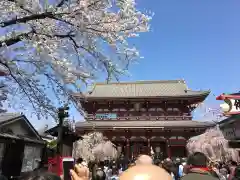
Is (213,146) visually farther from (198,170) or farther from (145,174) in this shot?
(145,174)

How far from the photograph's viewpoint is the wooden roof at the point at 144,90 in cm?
2847

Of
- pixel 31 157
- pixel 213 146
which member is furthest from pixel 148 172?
pixel 213 146

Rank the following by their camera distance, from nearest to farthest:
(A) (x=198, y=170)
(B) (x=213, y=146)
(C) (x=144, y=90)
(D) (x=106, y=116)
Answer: (A) (x=198, y=170), (B) (x=213, y=146), (D) (x=106, y=116), (C) (x=144, y=90)

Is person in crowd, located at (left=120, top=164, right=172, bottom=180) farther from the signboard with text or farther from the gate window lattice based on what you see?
the signboard with text

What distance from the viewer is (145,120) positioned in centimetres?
2773

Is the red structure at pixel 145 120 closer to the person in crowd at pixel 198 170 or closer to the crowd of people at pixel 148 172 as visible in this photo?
the crowd of people at pixel 148 172

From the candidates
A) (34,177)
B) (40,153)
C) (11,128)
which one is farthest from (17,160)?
(34,177)

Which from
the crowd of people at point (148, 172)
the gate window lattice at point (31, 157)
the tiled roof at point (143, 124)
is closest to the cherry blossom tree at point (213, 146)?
the tiled roof at point (143, 124)

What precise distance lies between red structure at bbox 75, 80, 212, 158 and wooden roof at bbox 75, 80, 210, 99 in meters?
0.11

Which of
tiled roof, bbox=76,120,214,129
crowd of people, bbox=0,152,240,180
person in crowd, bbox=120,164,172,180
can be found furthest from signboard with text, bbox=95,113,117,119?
person in crowd, bbox=120,164,172,180

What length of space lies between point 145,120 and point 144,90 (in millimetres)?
4718

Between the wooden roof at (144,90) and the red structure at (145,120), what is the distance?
0.35 feet

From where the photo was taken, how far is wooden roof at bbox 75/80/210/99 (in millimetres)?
28470

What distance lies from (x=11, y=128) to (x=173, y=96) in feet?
55.2
